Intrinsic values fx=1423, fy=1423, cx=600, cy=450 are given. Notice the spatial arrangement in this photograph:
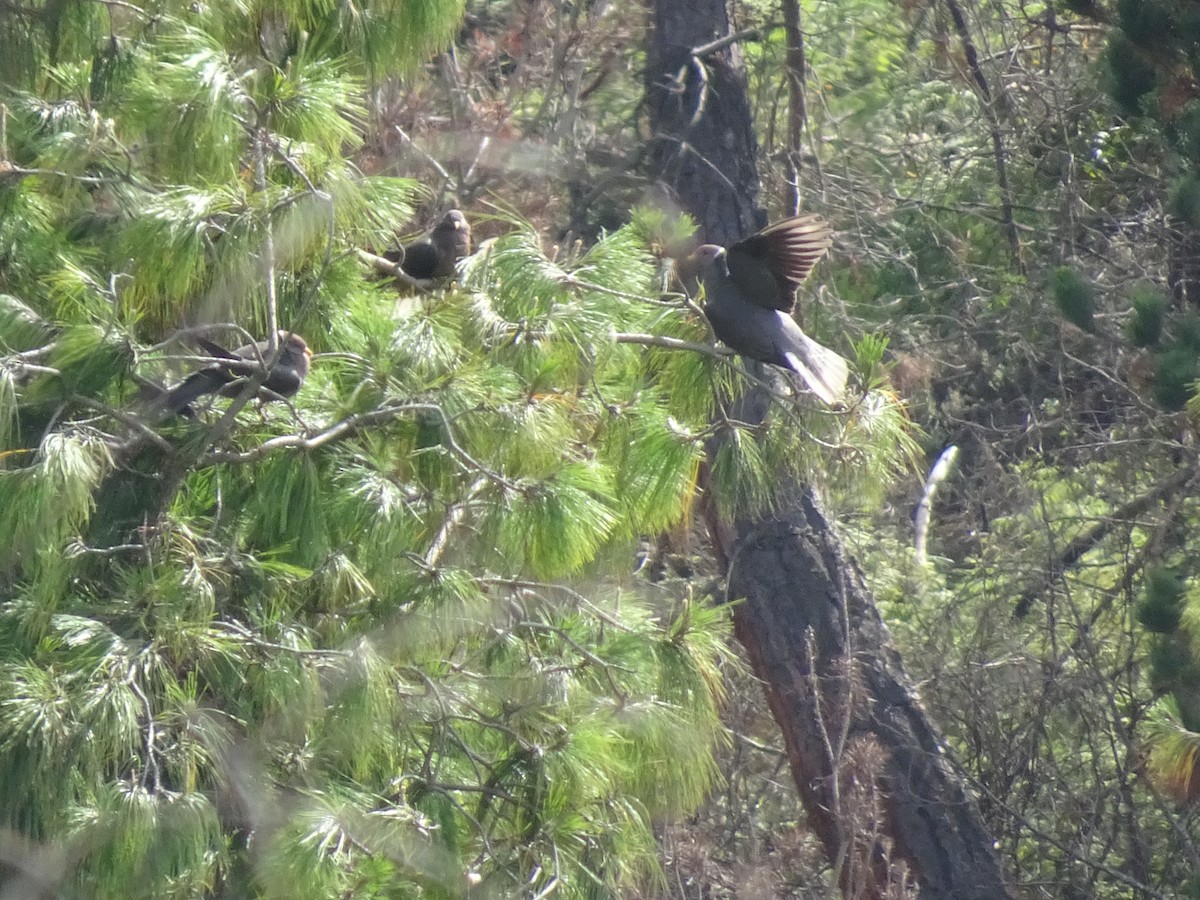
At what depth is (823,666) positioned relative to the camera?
557 centimetres

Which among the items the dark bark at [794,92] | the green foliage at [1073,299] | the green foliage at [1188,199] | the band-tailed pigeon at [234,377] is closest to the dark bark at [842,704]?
the green foliage at [1073,299]

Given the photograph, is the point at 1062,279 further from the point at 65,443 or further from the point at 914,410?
the point at 65,443

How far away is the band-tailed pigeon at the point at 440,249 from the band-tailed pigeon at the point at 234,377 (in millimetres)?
1310

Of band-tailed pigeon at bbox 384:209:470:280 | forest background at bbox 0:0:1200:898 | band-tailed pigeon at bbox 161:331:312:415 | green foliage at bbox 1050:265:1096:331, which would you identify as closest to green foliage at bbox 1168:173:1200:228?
forest background at bbox 0:0:1200:898

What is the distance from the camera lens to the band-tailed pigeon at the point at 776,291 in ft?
12.2

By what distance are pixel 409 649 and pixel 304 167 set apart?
1.06 meters

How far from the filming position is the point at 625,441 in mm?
3354

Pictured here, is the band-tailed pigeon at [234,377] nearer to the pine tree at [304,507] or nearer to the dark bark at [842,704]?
the pine tree at [304,507]

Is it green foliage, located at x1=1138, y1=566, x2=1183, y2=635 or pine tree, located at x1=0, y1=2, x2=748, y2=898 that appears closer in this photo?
pine tree, located at x1=0, y1=2, x2=748, y2=898

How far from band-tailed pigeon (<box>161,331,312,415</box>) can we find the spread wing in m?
1.27

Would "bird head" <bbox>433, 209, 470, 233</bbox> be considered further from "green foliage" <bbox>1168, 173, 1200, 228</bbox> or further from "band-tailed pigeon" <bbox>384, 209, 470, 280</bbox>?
"green foliage" <bbox>1168, 173, 1200, 228</bbox>

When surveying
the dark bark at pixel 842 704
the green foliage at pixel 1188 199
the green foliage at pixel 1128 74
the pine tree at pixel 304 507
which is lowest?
the dark bark at pixel 842 704

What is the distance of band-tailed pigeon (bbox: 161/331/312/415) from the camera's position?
300 centimetres

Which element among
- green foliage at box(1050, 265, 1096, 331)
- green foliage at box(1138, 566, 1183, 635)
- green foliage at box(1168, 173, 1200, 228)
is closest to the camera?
green foliage at box(1168, 173, 1200, 228)
